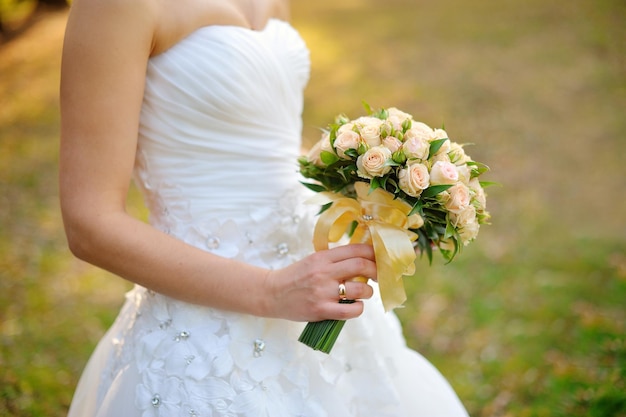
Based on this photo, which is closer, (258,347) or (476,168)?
(476,168)

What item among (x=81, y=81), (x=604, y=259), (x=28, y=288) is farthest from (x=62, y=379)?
(x=604, y=259)

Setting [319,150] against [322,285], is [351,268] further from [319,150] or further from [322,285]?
[319,150]

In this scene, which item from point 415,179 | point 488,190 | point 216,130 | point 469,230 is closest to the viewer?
point 415,179

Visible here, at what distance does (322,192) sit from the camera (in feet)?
→ 5.87

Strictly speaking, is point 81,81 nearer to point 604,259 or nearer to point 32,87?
point 604,259

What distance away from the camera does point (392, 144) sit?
1.58 m

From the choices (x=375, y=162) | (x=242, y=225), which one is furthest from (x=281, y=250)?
(x=375, y=162)

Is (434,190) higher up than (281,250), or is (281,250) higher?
(434,190)

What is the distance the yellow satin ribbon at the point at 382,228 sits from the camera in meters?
1.65

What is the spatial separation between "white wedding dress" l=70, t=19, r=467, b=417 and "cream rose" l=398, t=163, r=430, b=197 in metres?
0.57

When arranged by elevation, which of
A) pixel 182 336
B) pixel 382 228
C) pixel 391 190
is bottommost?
pixel 182 336

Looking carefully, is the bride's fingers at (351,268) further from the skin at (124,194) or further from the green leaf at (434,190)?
the green leaf at (434,190)

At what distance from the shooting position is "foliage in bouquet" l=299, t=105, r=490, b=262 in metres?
1.54

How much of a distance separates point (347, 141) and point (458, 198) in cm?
33
